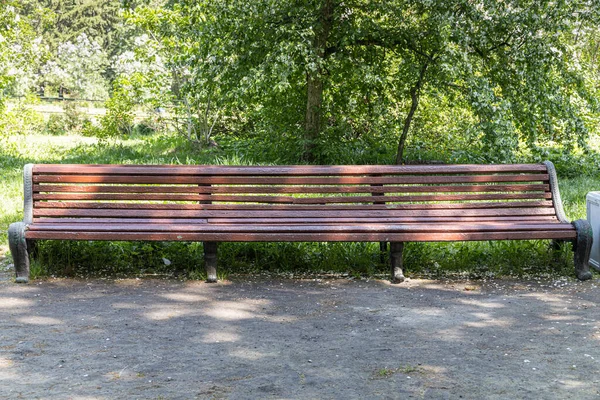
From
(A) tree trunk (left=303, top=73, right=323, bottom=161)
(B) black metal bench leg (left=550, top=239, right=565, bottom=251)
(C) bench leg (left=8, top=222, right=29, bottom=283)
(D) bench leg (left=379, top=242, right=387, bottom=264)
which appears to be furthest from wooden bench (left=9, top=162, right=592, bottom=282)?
(A) tree trunk (left=303, top=73, right=323, bottom=161)

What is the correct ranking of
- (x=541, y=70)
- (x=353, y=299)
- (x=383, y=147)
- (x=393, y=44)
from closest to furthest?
(x=353, y=299) → (x=541, y=70) → (x=393, y=44) → (x=383, y=147)

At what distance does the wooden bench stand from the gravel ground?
38 cm

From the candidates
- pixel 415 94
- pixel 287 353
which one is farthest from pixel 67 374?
pixel 415 94

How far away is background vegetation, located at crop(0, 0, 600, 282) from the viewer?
6.39 m

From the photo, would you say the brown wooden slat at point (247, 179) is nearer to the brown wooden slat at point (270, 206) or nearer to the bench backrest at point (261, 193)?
the bench backrest at point (261, 193)

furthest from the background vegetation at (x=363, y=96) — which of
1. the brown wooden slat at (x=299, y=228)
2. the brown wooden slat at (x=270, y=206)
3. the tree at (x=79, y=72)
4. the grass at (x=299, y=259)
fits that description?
the tree at (x=79, y=72)

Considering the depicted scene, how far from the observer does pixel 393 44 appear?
1117 cm

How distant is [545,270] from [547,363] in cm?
228

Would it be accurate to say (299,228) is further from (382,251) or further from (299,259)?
(382,251)

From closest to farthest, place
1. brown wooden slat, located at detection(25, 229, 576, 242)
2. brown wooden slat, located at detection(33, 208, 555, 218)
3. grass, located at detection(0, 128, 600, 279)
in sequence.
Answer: brown wooden slat, located at detection(25, 229, 576, 242) < brown wooden slat, located at detection(33, 208, 555, 218) < grass, located at detection(0, 128, 600, 279)

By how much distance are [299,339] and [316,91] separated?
7531 mm

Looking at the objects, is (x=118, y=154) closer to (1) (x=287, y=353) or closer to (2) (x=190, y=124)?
(2) (x=190, y=124)

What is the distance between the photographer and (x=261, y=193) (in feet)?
20.5

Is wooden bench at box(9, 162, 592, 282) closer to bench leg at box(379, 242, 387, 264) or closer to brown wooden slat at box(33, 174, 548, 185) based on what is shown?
brown wooden slat at box(33, 174, 548, 185)
